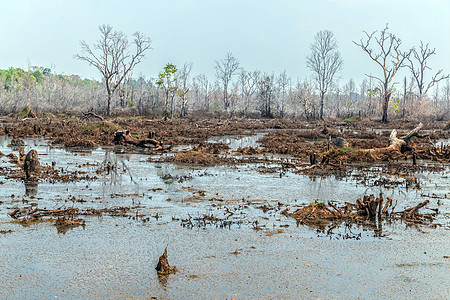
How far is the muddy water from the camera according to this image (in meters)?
5.54

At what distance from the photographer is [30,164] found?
1255cm

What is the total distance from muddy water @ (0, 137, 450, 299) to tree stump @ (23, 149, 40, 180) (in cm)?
74

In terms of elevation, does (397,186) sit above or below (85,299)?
above

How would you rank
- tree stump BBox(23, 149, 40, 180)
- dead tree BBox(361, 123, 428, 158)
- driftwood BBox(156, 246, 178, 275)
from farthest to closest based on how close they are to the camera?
1. dead tree BBox(361, 123, 428, 158)
2. tree stump BBox(23, 149, 40, 180)
3. driftwood BBox(156, 246, 178, 275)

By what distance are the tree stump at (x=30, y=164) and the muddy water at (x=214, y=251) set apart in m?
0.74

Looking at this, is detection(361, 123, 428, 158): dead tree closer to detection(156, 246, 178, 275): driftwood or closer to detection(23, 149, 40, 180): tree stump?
detection(23, 149, 40, 180): tree stump

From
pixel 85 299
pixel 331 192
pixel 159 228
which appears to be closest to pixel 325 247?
pixel 159 228

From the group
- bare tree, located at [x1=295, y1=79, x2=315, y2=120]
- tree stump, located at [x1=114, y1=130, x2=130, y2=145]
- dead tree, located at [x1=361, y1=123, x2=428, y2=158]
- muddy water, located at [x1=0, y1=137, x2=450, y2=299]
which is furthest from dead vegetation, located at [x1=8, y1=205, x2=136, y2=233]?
bare tree, located at [x1=295, y1=79, x2=315, y2=120]

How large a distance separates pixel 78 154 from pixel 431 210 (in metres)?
13.9

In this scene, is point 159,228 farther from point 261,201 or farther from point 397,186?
point 397,186

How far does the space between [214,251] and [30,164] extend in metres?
7.72

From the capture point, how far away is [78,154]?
1897cm

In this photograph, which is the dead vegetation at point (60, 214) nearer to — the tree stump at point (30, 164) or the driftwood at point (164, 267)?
the driftwood at point (164, 267)

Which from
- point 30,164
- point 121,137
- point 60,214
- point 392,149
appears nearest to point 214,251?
point 60,214
